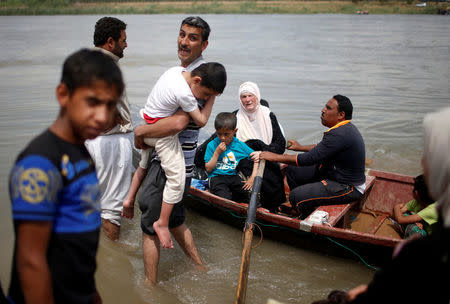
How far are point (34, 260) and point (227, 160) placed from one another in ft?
10.4

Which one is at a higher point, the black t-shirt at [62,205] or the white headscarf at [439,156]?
the white headscarf at [439,156]

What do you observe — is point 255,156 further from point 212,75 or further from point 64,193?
point 64,193

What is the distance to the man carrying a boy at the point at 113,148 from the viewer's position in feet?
11.8

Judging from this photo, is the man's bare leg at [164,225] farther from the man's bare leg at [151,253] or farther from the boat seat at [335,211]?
the boat seat at [335,211]

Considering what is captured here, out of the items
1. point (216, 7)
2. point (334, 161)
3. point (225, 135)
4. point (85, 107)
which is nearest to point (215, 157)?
point (225, 135)

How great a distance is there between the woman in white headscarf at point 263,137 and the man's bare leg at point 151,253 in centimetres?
158

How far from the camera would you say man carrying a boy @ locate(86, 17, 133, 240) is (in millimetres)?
3607

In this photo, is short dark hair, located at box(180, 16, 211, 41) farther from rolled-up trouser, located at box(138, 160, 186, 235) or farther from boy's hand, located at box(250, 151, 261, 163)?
boy's hand, located at box(250, 151, 261, 163)

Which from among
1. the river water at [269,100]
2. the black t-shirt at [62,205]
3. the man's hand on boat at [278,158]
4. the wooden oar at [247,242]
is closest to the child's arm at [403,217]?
the river water at [269,100]

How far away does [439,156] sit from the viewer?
1.33m

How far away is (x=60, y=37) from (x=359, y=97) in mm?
21406

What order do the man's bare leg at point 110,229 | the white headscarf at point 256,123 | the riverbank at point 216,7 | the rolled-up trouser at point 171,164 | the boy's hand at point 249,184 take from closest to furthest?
the rolled-up trouser at point 171,164 → the man's bare leg at point 110,229 → the boy's hand at point 249,184 → the white headscarf at point 256,123 → the riverbank at point 216,7

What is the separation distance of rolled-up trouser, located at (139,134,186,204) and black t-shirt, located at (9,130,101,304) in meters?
1.45

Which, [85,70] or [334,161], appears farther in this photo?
[334,161]
